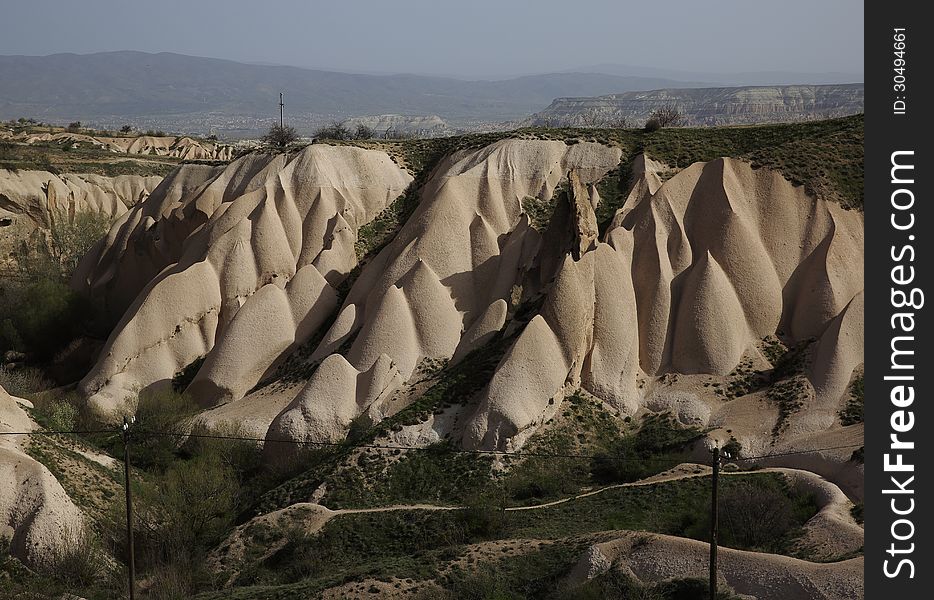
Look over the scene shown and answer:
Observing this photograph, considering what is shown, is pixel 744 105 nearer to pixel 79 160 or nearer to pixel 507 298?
pixel 79 160

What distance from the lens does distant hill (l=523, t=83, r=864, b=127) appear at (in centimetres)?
11319

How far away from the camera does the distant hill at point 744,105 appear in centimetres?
11319

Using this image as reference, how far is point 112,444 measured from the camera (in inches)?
1114

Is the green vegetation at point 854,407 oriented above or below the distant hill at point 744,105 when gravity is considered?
below

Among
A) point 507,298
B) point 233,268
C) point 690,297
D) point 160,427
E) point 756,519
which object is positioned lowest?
point 160,427

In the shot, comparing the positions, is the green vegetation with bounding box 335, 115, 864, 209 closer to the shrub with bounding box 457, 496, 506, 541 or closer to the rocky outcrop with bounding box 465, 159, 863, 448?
the rocky outcrop with bounding box 465, 159, 863, 448

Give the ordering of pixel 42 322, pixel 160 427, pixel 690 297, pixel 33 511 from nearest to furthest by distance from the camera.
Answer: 1. pixel 33 511
2. pixel 690 297
3. pixel 160 427
4. pixel 42 322

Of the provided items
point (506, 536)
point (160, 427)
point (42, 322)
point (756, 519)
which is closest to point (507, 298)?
point (506, 536)

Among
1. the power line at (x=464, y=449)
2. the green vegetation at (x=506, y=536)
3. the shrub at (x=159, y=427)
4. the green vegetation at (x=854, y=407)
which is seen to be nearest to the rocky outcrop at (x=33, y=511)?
the power line at (x=464, y=449)

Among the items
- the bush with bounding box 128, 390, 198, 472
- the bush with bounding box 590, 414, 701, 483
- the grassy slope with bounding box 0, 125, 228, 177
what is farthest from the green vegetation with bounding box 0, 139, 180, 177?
the bush with bounding box 590, 414, 701, 483

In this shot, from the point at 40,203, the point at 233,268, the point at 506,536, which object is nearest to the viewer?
the point at 506,536

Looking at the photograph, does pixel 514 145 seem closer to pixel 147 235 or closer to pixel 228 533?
pixel 147 235

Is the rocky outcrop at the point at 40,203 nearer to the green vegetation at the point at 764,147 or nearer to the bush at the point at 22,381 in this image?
the bush at the point at 22,381

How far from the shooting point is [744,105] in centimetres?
12850
